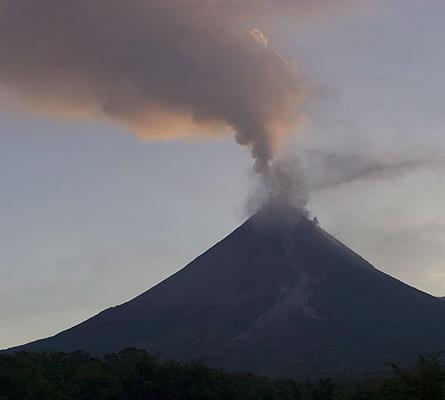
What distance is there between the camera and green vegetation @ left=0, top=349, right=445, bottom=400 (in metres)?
80.9

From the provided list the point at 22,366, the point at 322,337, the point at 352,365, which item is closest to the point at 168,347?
the point at 322,337

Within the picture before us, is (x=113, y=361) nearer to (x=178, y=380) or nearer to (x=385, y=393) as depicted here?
(x=178, y=380)

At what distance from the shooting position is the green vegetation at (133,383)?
8094 cm

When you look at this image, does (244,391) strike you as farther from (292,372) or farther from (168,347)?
(168,347)

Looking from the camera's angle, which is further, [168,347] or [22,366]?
[168,347]

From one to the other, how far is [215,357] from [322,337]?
26.3 metres

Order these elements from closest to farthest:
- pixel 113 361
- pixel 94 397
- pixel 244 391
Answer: pixel 94 397, pixel 244 391, pixel 113 361

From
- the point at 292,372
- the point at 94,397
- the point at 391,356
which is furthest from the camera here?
the point at 391,356

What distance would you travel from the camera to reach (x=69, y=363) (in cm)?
10175

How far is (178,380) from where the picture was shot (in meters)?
92.3

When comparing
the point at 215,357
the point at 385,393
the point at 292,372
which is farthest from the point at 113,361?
the point at 215,357

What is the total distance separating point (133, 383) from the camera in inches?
3602

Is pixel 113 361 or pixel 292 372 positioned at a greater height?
pixel 292 372

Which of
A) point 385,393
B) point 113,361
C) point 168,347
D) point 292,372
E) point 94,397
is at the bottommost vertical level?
point 385,393
